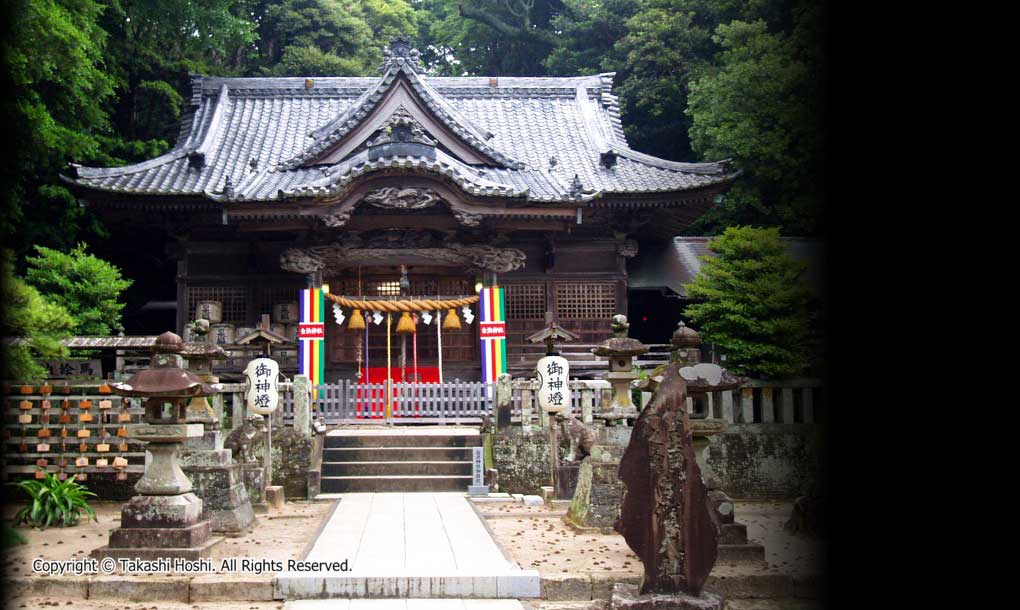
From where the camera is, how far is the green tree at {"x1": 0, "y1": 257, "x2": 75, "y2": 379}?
8062 mm

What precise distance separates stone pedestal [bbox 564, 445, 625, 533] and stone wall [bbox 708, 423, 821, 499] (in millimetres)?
3716

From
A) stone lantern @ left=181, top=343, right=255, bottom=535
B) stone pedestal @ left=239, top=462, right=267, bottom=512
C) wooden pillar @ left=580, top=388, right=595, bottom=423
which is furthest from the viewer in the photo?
wooden pillar @ left=580, top=388, right=595, bottom=423

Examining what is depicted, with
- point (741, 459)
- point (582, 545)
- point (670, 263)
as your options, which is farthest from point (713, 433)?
point (670, 263)

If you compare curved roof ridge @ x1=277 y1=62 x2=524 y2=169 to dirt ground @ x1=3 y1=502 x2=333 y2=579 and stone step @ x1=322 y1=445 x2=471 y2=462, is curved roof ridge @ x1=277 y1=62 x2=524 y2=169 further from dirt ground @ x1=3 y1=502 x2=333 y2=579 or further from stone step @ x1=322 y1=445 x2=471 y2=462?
dirt ground @ x1=3 y1=502 x2=333 y2=579

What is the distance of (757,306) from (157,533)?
1060 cm

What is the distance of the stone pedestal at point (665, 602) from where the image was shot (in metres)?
5.86

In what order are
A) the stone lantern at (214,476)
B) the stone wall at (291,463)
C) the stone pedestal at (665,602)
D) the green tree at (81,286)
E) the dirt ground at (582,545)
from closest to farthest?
1. the stone pedestal at (665,602)
2. the dirt ground at (582,545)
3. the stone lantern at (214,476)
4. the stone wall at (291,463)
5. the green tree at (81,286)

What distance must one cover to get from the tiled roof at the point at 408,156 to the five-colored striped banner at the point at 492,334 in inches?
94.4

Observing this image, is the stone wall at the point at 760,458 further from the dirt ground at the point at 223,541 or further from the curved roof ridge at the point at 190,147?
the curved roof ridge at the point at 190,147

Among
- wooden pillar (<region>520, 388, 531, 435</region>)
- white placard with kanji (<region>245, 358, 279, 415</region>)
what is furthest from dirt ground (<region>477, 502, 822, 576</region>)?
white placard with kanji (<region>245, 358, 279, 415</region>)

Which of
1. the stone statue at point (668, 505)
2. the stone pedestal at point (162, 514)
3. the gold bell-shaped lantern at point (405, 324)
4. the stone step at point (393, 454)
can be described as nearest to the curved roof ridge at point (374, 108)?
the gold bell-shaped lantern at point (405, 324)

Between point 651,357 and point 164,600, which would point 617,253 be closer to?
point 651,357

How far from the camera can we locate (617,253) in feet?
59.6

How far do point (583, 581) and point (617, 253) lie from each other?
12.0m
